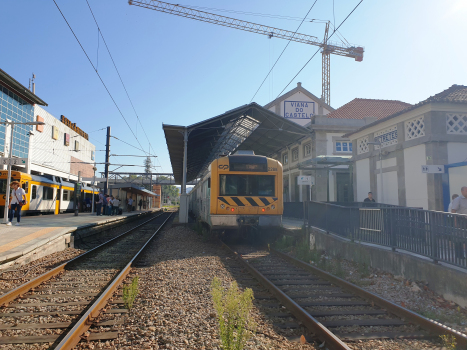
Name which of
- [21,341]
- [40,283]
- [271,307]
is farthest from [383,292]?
[40,283]

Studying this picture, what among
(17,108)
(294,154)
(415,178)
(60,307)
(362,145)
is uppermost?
(17,108)

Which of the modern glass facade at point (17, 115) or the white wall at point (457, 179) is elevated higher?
the modern glass facade at point (17, 115)

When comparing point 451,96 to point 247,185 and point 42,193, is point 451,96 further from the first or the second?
point 42,193

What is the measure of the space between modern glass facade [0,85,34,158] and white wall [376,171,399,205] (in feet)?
88.5

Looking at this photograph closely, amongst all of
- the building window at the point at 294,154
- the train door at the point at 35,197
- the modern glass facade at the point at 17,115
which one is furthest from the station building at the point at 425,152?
the modern glass facade at the point at 17,115

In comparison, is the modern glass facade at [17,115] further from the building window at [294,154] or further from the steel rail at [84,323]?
the steel rail at [84,323]

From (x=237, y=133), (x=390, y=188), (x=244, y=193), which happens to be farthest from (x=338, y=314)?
(x=237, y=133)

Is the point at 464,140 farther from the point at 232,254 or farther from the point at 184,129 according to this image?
the point at 184,129

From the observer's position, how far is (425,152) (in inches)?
500

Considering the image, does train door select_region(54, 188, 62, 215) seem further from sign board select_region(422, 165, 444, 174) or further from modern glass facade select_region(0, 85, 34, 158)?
sign board select_region(422, 165, 444, 174)

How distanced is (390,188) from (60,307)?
45.1 feet

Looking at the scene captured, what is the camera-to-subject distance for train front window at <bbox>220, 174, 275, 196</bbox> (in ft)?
37.3

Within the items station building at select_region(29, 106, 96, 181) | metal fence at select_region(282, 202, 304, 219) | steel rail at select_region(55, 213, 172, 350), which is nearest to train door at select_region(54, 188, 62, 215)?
station building at select_region(29, 106, 96, 181)

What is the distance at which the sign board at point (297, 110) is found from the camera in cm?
3506
